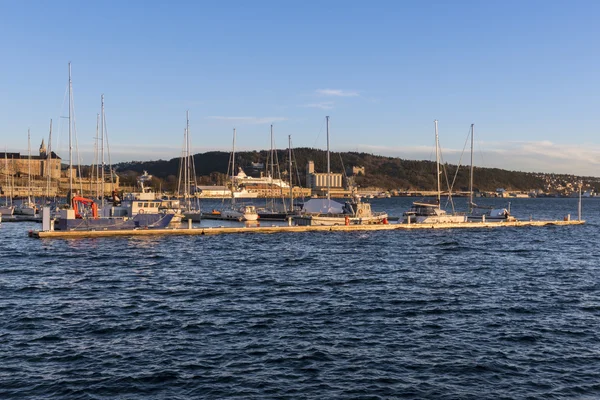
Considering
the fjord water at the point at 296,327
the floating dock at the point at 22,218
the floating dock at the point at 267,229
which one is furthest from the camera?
the floating dock at the point at 22,218

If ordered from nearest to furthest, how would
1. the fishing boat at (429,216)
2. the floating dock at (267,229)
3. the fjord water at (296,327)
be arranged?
the fjord water at (296,327)
the floating dock at (267,229)
the fishing boat at (429,216)

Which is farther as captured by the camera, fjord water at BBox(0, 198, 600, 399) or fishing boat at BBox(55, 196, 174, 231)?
fishing boat at BBox(55, 196, 174, 231)

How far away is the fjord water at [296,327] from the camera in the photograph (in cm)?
1555

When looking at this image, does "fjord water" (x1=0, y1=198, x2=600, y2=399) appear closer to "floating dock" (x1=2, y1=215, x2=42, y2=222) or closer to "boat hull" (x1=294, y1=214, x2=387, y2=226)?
"boat hull" (x1=294, y1=214, x2=387, y2=226)

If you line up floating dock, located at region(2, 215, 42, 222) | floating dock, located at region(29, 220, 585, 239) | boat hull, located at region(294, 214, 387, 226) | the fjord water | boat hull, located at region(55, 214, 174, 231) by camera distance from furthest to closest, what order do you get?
floating dock, located at region(2, 215, 42, 222) → boat hull, located at region(294, 214, 387, 226) → boat hull, located at region(55, 214, 174, 231) → floating dock, located at region(29, 220, 585, 239) → the fjord water

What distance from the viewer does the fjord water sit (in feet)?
51.0

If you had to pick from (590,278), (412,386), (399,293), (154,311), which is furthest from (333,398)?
(590,278)

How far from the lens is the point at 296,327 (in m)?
21.1

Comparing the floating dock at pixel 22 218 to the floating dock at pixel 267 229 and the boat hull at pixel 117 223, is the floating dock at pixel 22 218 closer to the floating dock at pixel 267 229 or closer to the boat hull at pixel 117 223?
the boat hull at pixel 117 223

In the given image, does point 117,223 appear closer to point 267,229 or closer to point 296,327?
point 267,229

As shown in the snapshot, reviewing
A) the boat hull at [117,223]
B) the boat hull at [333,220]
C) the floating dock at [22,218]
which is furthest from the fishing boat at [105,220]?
the floating dock at [22,218]

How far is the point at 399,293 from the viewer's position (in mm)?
27859

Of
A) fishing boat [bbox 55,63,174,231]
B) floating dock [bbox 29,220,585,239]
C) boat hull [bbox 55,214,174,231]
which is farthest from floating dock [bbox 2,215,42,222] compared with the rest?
floating dock [bbox 29,220,585,239]

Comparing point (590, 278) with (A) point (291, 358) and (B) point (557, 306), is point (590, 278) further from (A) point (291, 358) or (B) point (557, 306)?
(A) point (291, 358)
